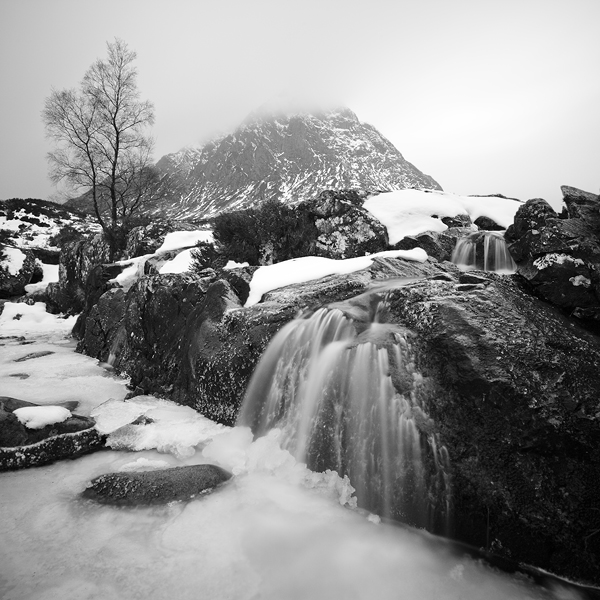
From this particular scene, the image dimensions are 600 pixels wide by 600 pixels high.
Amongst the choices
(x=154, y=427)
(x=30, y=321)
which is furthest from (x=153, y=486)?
(x=30, y=321)

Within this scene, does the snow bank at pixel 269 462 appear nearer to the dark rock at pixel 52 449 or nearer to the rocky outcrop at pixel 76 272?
the dark rock at pixel 52 449

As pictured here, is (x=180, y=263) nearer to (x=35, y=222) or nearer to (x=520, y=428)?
(x=520, y=428)

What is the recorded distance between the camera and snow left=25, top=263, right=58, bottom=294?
18.7m

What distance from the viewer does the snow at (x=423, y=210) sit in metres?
11.1

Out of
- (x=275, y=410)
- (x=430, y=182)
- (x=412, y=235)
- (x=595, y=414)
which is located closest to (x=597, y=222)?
(x=595, y=414)

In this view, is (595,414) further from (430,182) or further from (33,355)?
(430,182)

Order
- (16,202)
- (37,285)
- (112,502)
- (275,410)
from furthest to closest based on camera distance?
(16,202), (37,285), (275,410), (112,502)

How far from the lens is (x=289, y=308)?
571 cm

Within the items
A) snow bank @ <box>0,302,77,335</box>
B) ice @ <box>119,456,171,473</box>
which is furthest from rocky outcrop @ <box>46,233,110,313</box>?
ice @ <box>119,456,171,473</box>

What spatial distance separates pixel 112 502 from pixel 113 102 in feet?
66.0

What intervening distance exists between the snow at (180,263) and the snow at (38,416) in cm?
645

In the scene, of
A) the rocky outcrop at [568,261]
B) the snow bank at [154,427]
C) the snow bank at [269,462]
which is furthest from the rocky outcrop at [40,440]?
the rocky outcrop at [568,261]

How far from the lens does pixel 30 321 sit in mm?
15250

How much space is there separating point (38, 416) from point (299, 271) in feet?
16.5
